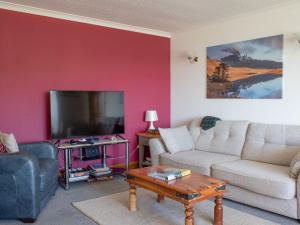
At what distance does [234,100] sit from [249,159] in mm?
1041

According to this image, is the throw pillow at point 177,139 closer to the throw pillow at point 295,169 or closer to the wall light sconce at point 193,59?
the wall light sconce at point 193,59

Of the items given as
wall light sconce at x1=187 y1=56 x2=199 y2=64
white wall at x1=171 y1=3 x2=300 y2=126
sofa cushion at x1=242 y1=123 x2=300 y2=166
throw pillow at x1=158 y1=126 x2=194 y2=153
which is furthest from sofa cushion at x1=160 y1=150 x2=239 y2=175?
wall light sconce at x1=187 y1=56 x2=199 y2=64

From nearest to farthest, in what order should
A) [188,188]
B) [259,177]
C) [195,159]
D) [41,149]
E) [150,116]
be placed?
[188,188] < [259,177] < [41,149] < [195,159] < [150,116]

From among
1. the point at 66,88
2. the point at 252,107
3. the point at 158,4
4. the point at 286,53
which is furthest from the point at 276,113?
the point at 66,88

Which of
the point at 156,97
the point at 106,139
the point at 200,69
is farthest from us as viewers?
the point at 156,97

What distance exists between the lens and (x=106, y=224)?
9.11 ft

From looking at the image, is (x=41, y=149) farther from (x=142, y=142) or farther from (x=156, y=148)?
(x=142, y=142)

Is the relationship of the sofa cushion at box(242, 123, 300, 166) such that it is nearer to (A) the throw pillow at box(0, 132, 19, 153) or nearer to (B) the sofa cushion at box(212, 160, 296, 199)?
(B) the sofa cushion at box(212, 160, 296, 199)

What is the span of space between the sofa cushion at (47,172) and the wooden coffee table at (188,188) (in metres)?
0.89

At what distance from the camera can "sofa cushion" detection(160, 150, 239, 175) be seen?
3.58 meters

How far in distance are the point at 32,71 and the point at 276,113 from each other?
337cm

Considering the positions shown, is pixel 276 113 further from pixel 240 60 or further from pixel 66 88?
pixel 66 88

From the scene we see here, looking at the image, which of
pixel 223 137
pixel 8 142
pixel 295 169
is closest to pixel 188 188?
pixel 295 169

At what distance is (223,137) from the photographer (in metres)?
4.14
